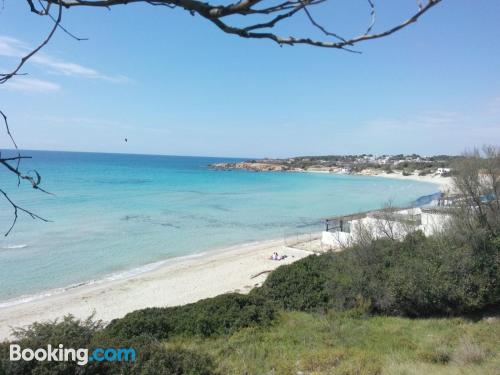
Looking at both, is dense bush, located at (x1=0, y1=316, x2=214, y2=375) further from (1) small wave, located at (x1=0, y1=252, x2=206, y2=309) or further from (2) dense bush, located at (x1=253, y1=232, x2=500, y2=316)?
(1) small wave, located at (x1=0, y1=252, x2=206, y2=309)

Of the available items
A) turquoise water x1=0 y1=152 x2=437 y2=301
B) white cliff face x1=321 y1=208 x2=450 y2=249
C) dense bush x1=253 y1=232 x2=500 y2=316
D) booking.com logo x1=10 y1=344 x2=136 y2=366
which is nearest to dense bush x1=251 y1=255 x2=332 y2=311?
dense bush x1=253 y1=232 x2=500 y2=316

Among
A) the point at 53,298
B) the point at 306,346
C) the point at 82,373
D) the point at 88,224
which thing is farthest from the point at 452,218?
the point at 88,224

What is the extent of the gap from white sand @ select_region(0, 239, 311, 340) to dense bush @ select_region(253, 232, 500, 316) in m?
3.90

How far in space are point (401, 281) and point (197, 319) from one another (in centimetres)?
587

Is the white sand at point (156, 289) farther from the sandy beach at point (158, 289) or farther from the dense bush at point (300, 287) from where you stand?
the dense bush at point (300, 287)

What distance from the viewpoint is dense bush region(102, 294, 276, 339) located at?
8.03 metres

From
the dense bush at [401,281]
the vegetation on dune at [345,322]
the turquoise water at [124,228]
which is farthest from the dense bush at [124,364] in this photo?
the turquoise water at [124,228]

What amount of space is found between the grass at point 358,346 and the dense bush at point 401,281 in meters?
0.66

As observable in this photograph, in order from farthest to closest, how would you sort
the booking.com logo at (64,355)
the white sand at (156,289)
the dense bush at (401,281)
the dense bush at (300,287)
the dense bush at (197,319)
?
the white sand at (156,289) → the dense bush at (300,287) → the dense bush at (401,281) → the dense bush at (197,319) → the booking.com logo at (64,355)

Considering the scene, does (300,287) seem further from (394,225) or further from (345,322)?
(394,225)

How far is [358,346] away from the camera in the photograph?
720 cm

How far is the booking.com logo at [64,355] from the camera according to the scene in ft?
14.0

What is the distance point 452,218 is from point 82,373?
13.5 meters

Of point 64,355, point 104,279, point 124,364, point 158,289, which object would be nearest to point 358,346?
point 124,364
